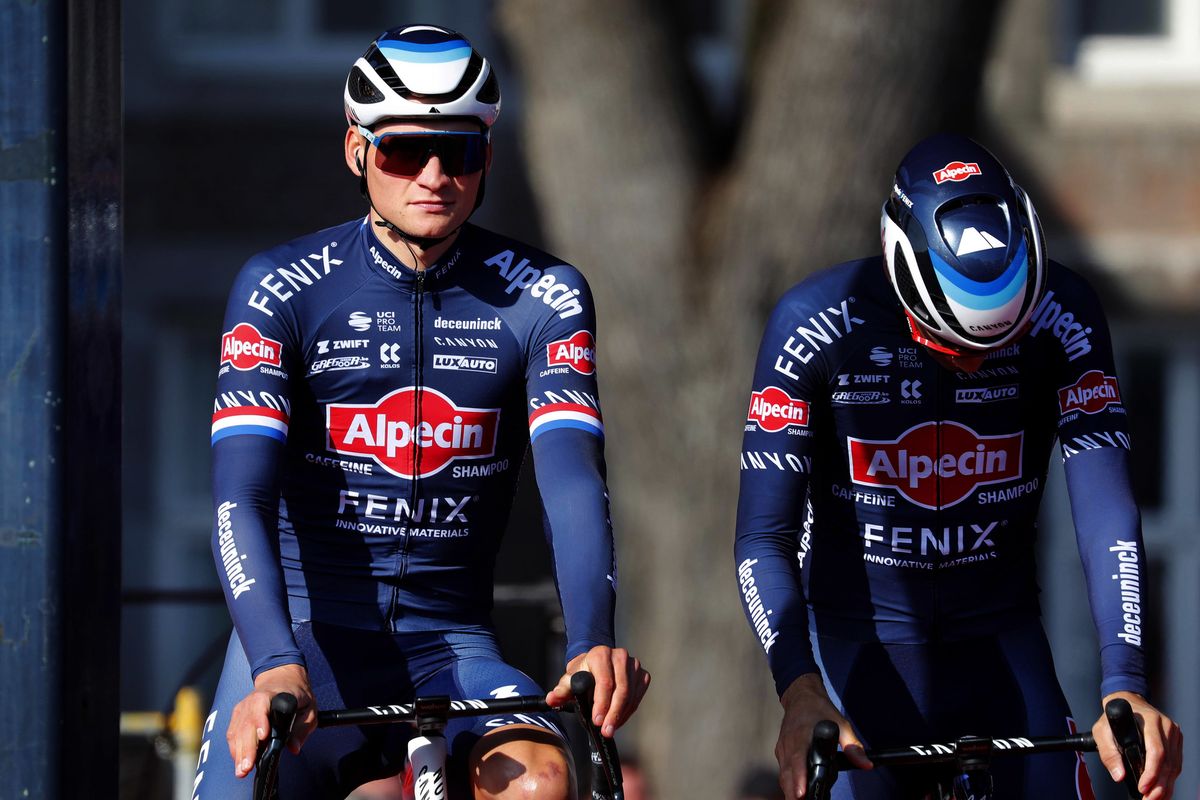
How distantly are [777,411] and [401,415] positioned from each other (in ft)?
2.93

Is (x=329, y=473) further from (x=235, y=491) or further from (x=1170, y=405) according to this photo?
(x=1170, y=405)

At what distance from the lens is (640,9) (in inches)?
337

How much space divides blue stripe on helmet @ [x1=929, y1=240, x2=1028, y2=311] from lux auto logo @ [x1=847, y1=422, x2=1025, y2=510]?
487mm

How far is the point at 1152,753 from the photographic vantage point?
12.3 ft

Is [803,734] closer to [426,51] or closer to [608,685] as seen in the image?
[608,685]

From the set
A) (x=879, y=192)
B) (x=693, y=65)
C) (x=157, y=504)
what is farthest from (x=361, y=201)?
(x=879, y=192)

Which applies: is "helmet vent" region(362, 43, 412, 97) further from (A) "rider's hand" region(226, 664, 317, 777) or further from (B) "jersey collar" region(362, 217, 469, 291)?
(A) "rider's hand" region(226, 664, 317, 777)

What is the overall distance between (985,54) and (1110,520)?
473 cm

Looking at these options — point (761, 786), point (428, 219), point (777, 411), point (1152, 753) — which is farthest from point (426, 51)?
point (761, 786)

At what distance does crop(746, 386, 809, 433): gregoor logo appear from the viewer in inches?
170

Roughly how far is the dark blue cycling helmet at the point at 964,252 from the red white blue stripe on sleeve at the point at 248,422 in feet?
4.86

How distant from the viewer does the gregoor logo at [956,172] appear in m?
4.24

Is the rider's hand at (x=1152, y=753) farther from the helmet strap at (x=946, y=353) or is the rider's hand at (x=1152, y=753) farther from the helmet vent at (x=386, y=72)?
the helmet vent at (x=386, y=72)

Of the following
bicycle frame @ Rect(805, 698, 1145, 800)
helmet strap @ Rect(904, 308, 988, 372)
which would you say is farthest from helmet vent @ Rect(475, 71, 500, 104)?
bicycle frame @ Rect(805, 698, 1145, 800)
